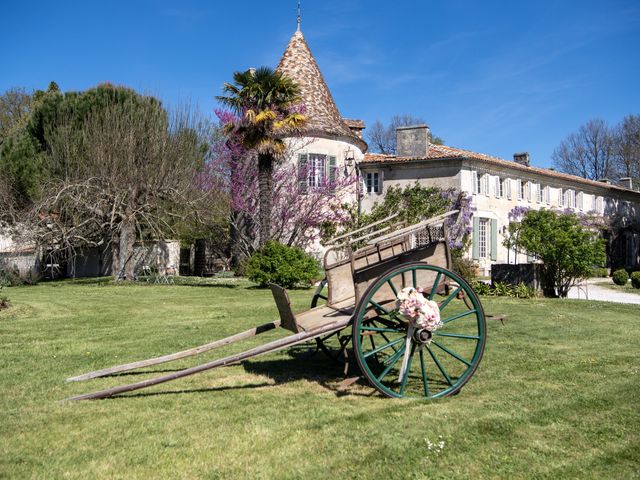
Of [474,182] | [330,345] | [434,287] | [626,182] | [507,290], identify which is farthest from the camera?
[626,182]

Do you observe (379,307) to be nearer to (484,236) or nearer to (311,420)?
(311,420)

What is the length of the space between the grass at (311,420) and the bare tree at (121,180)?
1326 centimetres

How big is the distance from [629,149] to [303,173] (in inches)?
1322

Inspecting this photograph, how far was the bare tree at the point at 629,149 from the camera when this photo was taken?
1825 inches

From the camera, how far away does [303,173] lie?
26.1 m

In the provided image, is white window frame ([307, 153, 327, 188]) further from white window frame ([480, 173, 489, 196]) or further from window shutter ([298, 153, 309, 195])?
white window frame ([480, 173, 489, 196])

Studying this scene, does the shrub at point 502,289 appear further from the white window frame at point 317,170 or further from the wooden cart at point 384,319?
the white window frame at point 317,170

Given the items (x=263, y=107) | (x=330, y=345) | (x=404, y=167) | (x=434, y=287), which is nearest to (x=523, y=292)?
(x=330, y=345)

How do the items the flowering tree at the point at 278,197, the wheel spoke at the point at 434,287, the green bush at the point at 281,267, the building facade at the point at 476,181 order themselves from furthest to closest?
1. the building facade at the point at 476,181
2. the flowering tree at the point at 278,197
3. the green bush at the point at 281,267
4. the wheel spoke at the point at 434,287

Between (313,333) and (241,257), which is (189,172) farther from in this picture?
(313,333)

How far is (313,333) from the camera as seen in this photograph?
512cm

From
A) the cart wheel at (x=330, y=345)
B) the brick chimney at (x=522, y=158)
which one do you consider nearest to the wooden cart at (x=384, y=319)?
the cart wheel at (x=330, y=345)

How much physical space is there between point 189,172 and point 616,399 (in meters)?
20.6

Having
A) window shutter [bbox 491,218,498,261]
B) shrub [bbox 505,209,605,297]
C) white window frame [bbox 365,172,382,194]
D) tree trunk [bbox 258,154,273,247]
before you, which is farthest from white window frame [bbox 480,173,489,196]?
tree trunk [bbox 258,154,273,247]
